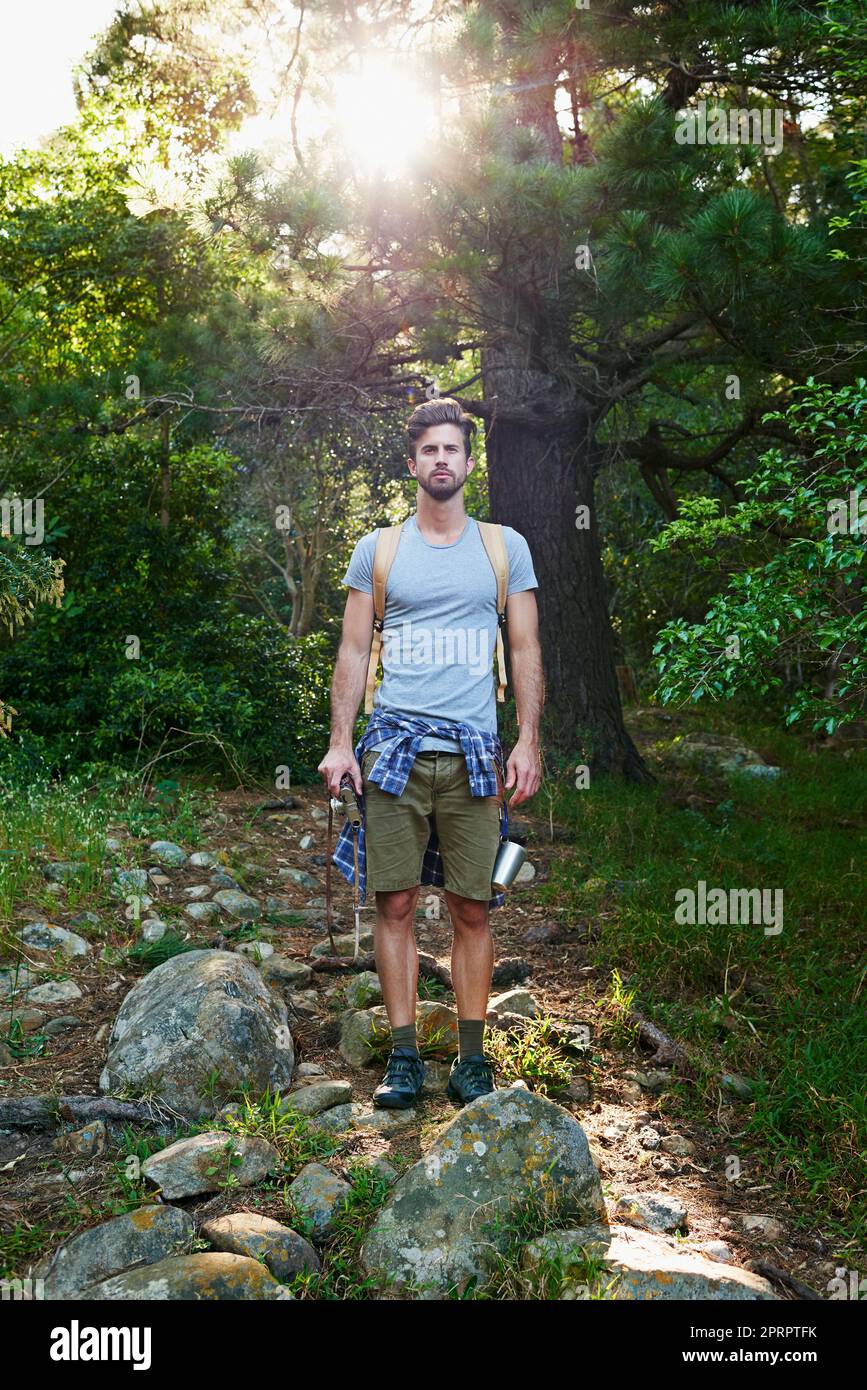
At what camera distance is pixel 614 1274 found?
8.07ft

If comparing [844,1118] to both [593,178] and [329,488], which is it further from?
[329,488]

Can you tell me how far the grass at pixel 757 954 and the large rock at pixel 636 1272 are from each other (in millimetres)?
535

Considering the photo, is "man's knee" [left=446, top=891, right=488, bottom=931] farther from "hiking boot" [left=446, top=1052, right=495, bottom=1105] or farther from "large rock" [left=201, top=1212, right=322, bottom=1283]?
"large rock" [left=201, top=1212, right=322, bottom=1283]

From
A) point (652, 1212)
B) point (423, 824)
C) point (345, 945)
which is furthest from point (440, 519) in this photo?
point (345, 945)

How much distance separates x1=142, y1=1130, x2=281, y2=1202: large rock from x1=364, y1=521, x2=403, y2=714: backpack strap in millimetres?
1164

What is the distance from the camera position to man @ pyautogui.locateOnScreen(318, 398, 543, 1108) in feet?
10.3

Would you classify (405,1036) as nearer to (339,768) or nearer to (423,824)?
(423,824)

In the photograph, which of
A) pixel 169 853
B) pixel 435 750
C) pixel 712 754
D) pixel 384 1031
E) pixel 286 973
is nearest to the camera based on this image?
pixel 435 750

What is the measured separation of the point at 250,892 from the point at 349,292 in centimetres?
321

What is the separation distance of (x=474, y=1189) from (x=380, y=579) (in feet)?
5.22

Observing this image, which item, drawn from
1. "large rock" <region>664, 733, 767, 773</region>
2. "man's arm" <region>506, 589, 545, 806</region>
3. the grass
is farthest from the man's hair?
"large rock" <region>664, 733, 767, 773</region>

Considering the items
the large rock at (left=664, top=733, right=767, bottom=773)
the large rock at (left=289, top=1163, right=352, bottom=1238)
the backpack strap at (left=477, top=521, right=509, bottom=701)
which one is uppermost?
the backpack strap at (left=477, top=521, right=509, bottom=701)

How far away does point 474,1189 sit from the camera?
271cm

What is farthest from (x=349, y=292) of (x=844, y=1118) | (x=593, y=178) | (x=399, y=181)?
(x=844, y=1118)
